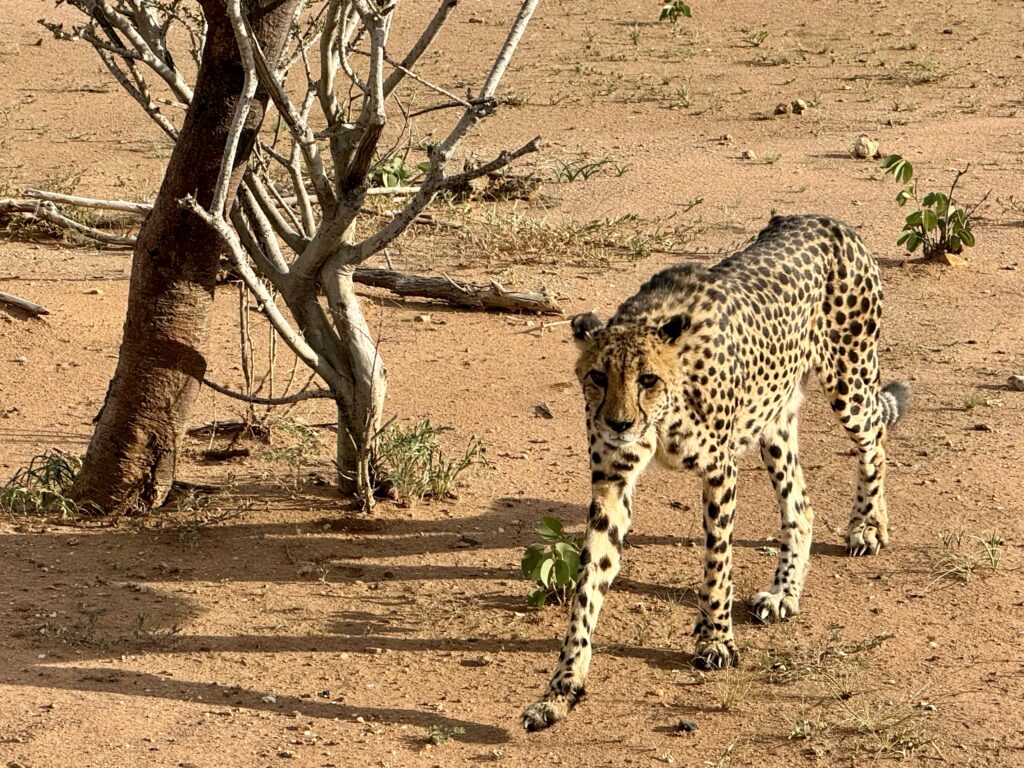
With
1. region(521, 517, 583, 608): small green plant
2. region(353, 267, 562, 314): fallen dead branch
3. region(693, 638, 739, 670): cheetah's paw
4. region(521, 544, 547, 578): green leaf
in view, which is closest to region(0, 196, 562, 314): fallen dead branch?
region(353, 267, 562, 314): fallen dead branch

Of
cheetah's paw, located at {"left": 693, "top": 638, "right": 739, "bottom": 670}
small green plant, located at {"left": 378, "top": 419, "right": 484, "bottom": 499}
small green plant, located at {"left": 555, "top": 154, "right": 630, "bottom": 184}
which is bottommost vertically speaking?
cheetah's paw, located at {"left": 693, "top": 638, "right": 739, "bottom": 670}

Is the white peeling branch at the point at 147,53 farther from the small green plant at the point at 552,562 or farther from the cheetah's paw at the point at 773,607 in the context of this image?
the cheetah's paw at the point at 773,607

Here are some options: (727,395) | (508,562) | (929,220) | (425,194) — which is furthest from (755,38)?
(727,395)

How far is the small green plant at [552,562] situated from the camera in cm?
607

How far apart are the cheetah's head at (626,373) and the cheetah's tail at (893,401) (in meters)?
1.81

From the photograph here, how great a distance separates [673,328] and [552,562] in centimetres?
109

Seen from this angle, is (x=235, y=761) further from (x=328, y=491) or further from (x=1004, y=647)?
(x=1004, y=647)

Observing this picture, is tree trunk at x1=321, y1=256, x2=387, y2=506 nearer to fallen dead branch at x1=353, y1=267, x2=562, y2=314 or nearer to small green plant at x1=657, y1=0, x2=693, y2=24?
fallen dead branch at x1=353, y1=267, x2=562, y2=314

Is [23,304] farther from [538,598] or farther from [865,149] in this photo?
[865,149]

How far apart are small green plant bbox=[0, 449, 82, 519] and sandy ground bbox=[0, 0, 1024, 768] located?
0.13 m

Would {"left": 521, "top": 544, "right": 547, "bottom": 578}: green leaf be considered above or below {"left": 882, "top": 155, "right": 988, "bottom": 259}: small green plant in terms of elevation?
below

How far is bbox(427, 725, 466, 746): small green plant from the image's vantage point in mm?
5223

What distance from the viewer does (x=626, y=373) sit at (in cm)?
556

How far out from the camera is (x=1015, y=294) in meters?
10.2
